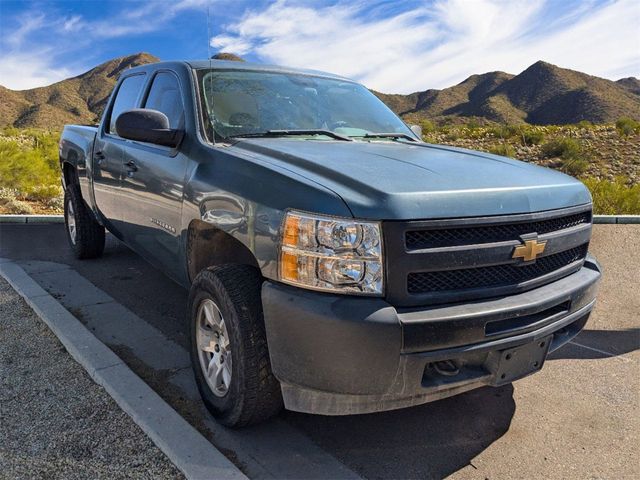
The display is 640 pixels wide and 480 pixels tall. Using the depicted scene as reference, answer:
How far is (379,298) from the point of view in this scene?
7.43 feet

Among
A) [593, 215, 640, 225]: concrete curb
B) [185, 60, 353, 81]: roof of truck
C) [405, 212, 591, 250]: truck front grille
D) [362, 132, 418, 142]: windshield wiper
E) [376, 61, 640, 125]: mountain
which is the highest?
[376, 61, 640, 125]: mountain

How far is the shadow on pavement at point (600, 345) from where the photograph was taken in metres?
3.92

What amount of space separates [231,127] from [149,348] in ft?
5.22

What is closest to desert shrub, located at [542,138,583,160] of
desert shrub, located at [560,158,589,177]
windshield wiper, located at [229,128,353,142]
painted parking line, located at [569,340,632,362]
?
desert shrub, located at [560,158,589,177]

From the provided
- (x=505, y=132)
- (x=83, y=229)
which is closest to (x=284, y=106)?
(x=83, y=229)

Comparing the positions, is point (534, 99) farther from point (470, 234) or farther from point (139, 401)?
point (139, 401)

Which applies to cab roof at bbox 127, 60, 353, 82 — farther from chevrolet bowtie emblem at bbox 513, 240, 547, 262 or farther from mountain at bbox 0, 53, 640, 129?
mountain at bbox 0, 53, 640, 129

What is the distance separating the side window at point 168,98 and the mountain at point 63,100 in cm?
4277

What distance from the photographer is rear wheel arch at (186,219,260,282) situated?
2.92m

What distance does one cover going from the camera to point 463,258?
2.37 meters

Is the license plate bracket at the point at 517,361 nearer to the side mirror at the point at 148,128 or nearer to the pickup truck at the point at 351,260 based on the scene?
the pickup truck at the point at 351,260

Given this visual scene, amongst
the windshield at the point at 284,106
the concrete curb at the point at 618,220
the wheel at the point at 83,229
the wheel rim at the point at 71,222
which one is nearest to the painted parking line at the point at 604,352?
the windshield at the point at 284,106

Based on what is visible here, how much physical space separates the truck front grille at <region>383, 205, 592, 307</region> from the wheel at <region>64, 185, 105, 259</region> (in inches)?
169

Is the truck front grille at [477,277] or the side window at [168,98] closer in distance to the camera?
the truck front grille at [477,277]
